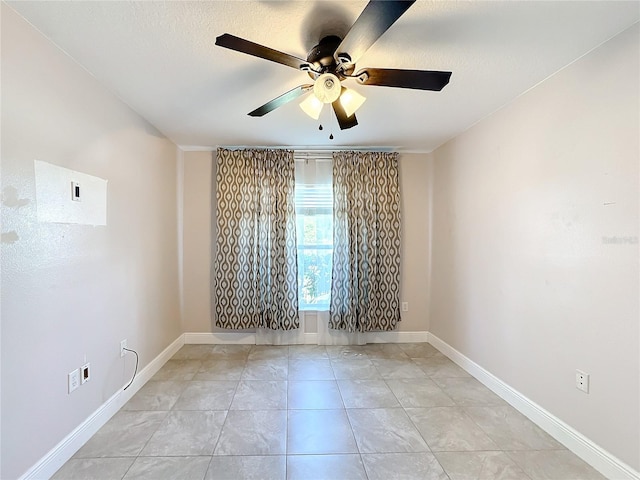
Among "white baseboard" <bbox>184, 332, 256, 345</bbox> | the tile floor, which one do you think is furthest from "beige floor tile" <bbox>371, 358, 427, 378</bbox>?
"white baseboard" <bbox>184, 332, 256, 345</bbox>

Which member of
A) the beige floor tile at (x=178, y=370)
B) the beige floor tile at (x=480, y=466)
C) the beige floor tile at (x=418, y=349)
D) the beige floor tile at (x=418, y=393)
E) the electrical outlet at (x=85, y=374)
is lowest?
the beige floor tile at (x=418, y=349)

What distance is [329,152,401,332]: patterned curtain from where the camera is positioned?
3.50 m

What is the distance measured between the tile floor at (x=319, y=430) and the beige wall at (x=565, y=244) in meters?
0.36

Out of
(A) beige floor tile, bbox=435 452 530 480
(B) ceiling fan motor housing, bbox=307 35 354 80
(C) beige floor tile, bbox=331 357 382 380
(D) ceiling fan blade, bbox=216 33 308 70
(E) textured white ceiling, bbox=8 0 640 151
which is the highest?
(E) textured white ceiling, bbox=8 0 640 151

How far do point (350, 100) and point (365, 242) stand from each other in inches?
76.5

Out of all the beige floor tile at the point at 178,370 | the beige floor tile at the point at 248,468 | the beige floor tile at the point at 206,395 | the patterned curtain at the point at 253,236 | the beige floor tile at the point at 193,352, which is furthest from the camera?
the patterned curtain at the point at 253,236

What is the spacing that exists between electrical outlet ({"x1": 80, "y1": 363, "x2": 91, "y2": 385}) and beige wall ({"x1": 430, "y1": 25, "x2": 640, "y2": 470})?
2.96 metres

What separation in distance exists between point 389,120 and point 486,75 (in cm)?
88

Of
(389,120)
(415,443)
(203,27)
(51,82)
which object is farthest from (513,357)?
(51,82)

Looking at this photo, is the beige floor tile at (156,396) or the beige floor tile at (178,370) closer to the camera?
the beige floor tile at (156,396)

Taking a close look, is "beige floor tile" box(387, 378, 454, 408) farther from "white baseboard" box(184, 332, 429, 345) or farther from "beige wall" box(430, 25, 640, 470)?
"white baseboard" box(184, 332, 429, 345)

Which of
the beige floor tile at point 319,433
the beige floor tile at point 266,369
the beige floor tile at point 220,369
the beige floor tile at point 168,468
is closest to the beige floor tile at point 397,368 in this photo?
the beige floor tile at point 319,433

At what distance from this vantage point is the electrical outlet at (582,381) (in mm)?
1743

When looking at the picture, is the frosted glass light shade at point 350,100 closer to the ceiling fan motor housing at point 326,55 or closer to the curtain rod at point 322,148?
the ceiling fan motor housing at point 326,55
